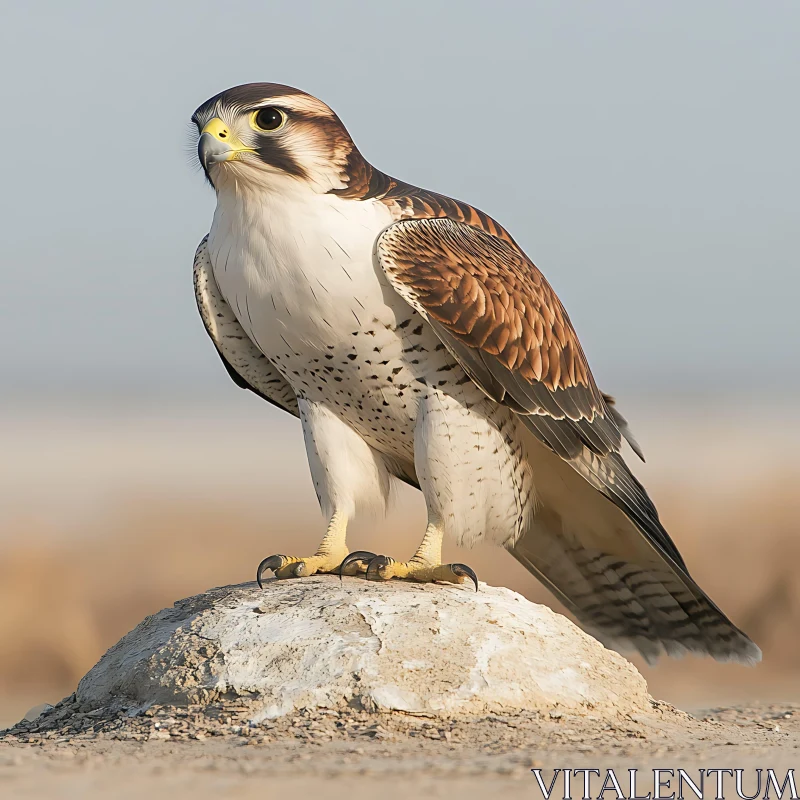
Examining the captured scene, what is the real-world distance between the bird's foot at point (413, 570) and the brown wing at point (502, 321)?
86 cm

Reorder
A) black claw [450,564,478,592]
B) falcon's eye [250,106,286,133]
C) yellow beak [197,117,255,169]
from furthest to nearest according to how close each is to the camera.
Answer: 1. black claw [450,564,478,592]
2. falcon's eye [250,106,286,133]
3. yellow beak [197,117,255,169]

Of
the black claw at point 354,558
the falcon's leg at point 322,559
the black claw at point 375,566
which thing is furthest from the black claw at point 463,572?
the falcon's leg at point 322,559

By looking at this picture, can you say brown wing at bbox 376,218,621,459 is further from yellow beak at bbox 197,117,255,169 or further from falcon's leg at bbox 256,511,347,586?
falcon's leg at bbox 256,511,347,586

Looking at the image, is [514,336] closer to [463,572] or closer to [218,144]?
[463,572]

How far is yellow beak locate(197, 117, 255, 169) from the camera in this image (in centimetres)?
558

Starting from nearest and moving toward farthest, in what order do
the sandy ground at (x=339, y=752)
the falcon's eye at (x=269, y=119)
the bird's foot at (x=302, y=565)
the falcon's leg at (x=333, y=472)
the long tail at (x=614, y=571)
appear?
the sandy ground at (x=339, y=752) → the falcon's eye at (x=269, y=119) → the bird's foot at (x=302, y=565) → the falcon's leg at (x=333, y=472) → the long tail at (x=614, y=571)

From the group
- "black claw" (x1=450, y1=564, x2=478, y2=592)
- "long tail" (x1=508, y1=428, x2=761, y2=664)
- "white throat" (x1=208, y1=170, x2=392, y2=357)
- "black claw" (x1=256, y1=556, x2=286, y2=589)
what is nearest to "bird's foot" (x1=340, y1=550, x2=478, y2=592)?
"black claw" (x1=450, y1=564, x2=478, y2=592)

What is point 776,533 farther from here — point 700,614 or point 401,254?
point 401,254

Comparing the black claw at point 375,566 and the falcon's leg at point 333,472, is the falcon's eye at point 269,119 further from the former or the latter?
the black claw at point 375,566

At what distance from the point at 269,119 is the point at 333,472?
72.4 inches

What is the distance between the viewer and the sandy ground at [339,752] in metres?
4.09

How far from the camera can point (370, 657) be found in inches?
208

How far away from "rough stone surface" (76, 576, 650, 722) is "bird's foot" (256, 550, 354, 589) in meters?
0.09

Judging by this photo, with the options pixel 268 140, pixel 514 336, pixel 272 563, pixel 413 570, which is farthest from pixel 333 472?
pixel 268 140
